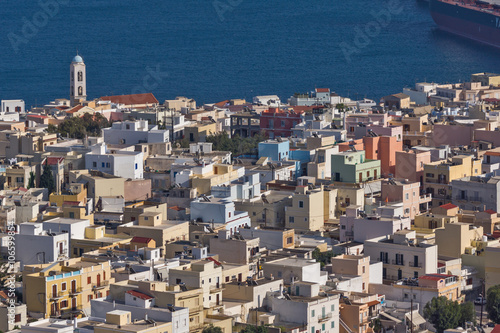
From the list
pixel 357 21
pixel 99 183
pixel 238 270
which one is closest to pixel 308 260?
pixel 238 270

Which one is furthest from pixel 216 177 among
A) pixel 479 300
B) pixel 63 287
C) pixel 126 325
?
pixel 126 325

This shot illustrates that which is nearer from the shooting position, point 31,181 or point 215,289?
point 215,289

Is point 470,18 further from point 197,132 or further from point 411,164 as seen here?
point 411,164

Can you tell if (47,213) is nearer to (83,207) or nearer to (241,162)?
(83,207)

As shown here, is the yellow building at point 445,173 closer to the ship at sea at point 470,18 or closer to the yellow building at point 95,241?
the yellow building at point 95,241

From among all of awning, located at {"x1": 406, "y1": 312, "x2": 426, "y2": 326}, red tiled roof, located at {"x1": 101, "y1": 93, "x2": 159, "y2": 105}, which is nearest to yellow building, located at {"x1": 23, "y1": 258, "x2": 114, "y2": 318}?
awning, located at {"x1": 406, "y1": 312, "x2": 426, "y2": 326}

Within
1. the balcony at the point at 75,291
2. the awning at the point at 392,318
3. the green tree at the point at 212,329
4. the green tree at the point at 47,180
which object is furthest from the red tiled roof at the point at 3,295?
the green tree at the point at 47,180
